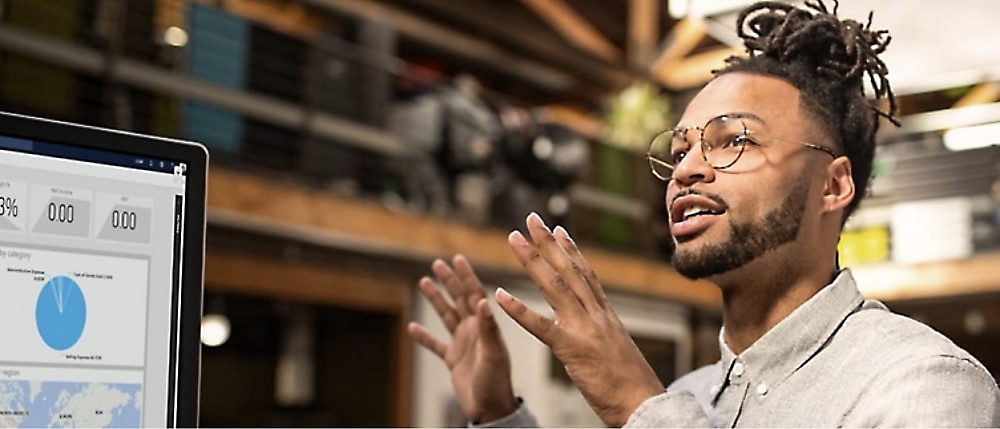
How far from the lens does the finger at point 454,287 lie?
1760 mm

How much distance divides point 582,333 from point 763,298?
0.35m

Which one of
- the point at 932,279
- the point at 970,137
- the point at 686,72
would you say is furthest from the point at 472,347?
the point at 686,72

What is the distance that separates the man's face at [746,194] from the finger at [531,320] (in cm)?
28

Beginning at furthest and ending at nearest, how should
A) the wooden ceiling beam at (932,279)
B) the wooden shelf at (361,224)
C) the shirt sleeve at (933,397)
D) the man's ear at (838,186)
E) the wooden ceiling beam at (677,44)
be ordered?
the wooden ceiling beam at (677,44) < the wooden ceiling beam at (932,279) < the wooden shelf at (361,224) < the man's ear at (838,186) < the shirt sleeve at (933,397)

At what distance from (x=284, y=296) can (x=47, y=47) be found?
3.82 ft

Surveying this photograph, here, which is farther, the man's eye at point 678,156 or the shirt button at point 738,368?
the man's eye at point 678,156

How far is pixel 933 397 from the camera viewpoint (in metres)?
1.18

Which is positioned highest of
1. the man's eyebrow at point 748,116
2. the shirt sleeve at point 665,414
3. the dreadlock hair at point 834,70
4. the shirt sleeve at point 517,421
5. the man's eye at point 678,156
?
the dreadlock hair at point 834,70

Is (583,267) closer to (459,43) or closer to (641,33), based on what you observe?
(459,43)

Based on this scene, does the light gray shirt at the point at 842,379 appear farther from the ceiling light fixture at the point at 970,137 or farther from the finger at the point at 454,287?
the ceiling light fixture at the point at 970,137

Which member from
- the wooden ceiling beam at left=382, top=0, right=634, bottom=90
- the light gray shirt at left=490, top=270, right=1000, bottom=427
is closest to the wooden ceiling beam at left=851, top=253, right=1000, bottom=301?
the wooden ceiling beam at left=382, top=0, right=634, bottom=90

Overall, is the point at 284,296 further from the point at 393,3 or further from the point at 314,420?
the point at 393,3

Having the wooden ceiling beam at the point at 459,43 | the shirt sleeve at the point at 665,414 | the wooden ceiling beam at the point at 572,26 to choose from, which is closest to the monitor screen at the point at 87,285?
the shirt sleeve at the point at 665,414

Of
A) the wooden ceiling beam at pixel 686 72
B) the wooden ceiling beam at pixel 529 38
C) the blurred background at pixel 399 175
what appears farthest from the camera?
the wooden ceiling beam at pixel 686 72
